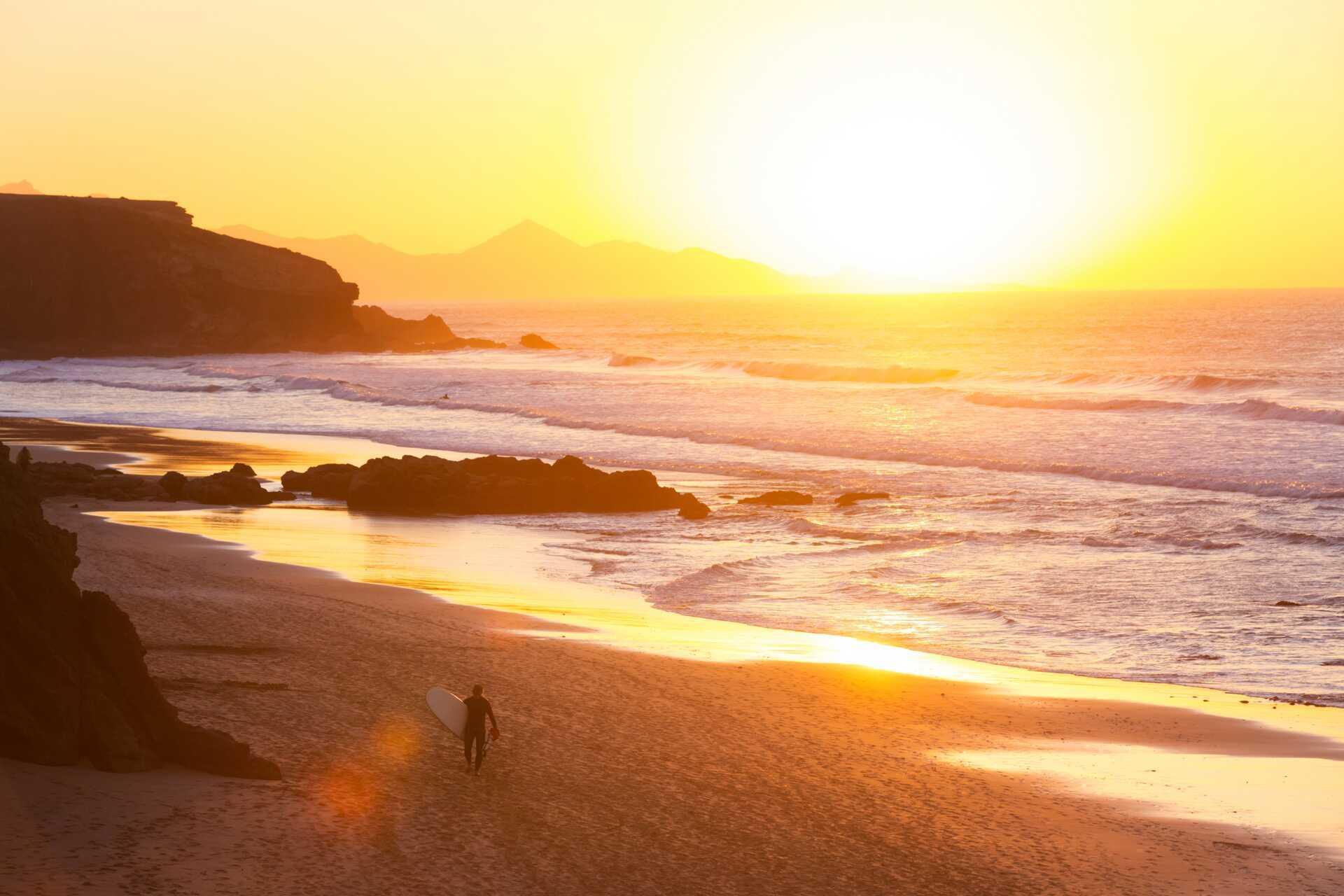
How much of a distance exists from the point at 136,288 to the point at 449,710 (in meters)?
112

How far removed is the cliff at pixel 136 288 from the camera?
110 metres

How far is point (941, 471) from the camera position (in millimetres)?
36656

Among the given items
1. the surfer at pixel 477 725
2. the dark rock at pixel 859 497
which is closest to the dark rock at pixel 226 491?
the dark rock at pixel 859 497

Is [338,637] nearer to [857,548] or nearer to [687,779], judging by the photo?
[687,779]

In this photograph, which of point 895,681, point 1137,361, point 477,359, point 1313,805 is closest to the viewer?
point 1313,805

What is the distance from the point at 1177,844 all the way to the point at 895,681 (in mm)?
5246

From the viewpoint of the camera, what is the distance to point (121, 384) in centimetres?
7406

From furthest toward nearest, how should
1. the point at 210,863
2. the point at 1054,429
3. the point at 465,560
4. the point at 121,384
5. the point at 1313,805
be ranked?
the point at 121,384 < the point at 1054,429 < the point at 465,560 < the point at 1313,805 < the point at 210,863

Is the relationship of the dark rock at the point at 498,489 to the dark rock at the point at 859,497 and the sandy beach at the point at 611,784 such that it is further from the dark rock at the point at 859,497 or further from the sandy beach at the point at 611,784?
the sandy beach at the point at 611,784

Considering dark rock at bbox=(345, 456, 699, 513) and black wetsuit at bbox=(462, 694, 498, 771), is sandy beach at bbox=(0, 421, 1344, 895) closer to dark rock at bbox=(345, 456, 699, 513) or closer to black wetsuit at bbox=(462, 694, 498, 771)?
black wetsuit at bbox=(462, 694, 498, 771)

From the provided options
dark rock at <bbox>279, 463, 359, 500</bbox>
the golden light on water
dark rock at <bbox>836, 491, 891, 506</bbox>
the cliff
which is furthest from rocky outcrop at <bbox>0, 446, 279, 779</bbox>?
the cliff

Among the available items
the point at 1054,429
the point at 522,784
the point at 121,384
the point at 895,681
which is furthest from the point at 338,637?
the point at 121,384

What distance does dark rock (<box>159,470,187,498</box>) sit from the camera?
93.5 feet

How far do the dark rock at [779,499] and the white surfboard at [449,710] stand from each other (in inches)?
735
